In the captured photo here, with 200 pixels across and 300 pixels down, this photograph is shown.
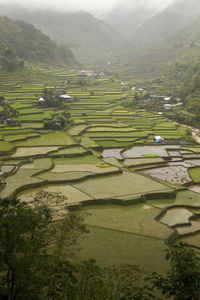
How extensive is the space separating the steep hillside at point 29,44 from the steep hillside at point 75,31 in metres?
40.5

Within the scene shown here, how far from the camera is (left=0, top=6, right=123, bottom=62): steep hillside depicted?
145625 millimetres

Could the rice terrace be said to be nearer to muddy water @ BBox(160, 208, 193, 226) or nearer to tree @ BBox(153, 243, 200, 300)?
muddy water @ BBox(160, 208, 193, 226)

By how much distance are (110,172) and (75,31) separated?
160975 mm

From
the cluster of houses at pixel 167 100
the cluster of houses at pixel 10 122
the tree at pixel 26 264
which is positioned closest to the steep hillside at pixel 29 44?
the cluster of houses at pixel 167 100

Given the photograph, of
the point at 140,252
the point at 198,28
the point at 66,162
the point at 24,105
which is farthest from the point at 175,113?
the point at 198,28

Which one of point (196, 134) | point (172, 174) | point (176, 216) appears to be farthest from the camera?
point (196, 134)

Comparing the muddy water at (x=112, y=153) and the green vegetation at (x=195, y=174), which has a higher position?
the green vegetation at (x=195, y=174)

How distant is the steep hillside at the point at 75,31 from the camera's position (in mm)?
145625

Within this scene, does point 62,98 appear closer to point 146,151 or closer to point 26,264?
point 146,151

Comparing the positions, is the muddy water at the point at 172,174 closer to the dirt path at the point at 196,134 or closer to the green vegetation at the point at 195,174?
the green vegetation at the point at 195,174

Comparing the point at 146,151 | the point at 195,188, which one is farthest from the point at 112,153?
the point at 195,188

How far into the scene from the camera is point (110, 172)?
23.1 m

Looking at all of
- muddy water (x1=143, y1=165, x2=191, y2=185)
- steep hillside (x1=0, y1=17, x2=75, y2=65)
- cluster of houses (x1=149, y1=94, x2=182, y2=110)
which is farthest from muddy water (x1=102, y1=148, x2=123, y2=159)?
steep hillside (x1=0, y1=17, x2=75, y2=65)

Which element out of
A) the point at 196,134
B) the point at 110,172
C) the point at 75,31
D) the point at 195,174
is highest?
the point at 75,31
